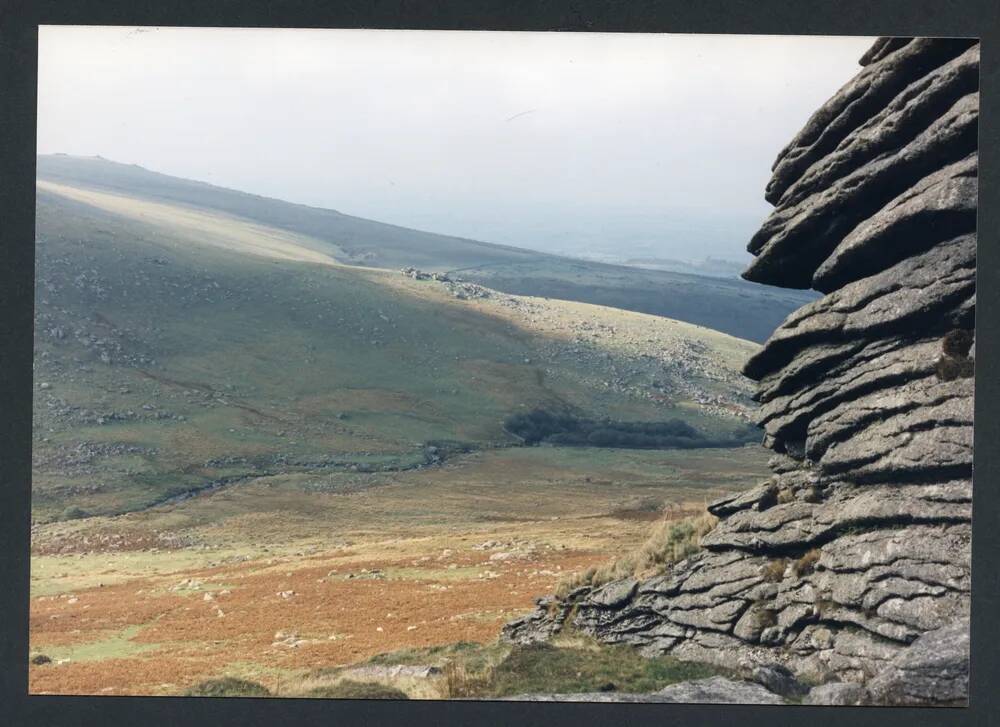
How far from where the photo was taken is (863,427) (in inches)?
696

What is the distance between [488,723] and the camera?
14.8 metres

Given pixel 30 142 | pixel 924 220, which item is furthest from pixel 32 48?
pixel 924 220

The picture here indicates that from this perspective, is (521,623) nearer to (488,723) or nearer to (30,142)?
(488,723)

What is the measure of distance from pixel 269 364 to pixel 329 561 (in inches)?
2214

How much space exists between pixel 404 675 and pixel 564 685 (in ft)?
9.26

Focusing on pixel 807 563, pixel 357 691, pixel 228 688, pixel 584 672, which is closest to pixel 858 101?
pixel 807 563

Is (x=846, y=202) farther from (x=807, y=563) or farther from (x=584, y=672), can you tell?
(x=584, y=672)

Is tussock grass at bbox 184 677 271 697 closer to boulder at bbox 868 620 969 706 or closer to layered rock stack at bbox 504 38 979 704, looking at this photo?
layered rock stack at bbox 504 38 979 704

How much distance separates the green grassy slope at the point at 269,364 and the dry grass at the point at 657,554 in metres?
54.4

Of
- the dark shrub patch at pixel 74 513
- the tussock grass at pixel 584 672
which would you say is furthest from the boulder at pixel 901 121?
the dark shrub patch at pixel 74 513

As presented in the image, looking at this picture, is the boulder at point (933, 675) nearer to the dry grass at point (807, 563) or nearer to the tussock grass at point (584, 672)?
the dry grass at point (807, 563)

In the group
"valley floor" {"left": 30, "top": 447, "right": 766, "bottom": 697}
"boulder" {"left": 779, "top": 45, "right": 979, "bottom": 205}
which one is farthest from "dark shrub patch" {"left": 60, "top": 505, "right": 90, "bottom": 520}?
"boulder" {"left": 779, "top": 45, "right": 979, "bottom": 205}

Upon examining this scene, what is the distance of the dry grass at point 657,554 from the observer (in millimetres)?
21062

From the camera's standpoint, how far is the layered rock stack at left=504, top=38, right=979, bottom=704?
51.0 feet
